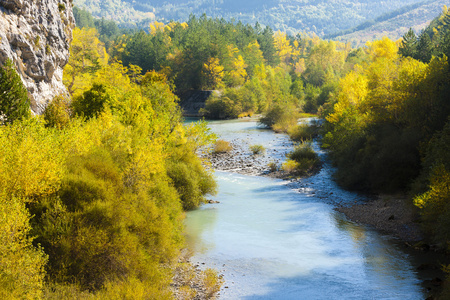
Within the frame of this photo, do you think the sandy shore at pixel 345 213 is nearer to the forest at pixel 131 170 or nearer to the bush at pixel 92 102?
the forest at pixel 131 170

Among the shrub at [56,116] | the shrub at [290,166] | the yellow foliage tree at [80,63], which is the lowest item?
the shrub at [290,166]

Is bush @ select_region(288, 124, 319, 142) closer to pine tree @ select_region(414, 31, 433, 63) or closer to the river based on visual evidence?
pine tree @ select_region(414, 31, 433, 63)

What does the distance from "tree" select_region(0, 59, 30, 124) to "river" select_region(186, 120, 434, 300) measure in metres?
13.0

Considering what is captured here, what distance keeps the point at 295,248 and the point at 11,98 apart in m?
19.5

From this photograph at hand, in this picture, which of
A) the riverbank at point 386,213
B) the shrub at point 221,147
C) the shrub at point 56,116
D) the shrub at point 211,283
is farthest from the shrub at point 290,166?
the shrub at point 211,283

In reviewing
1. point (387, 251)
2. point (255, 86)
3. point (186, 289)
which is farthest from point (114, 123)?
point (255, 86)

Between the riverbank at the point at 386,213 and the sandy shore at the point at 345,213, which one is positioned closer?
the sandy shore at the point at 345,213

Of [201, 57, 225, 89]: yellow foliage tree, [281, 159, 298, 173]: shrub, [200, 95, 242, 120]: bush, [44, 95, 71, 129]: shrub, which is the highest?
[44, 95, 71, 129]: shrub

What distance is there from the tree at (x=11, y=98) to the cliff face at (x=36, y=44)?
515 centimetres

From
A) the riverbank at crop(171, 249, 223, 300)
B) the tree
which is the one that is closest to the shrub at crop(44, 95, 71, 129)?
the tree

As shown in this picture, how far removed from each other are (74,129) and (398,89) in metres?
27.7

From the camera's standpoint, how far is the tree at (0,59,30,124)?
2356 cm

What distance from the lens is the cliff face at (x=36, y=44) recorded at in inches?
1264

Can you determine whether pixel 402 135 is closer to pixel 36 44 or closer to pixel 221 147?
pixel 221 147
